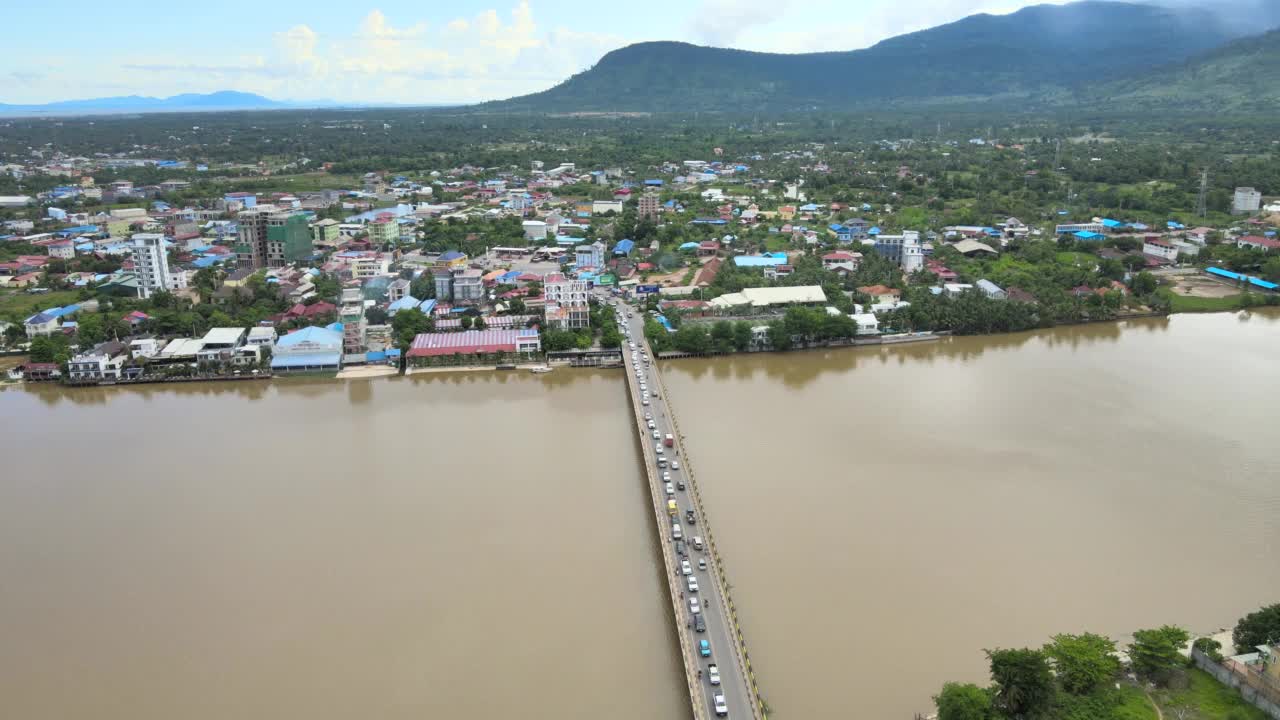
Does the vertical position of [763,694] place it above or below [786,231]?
below

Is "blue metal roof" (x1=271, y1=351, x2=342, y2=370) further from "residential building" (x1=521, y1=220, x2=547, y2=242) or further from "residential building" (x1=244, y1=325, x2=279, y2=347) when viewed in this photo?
"residential building" (x1=521, y1=220, x2=547, y2=242)

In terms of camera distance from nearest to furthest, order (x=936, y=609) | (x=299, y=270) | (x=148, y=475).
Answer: (x=936, y=609) < (x=148, y=475) < (x=299, y=270)

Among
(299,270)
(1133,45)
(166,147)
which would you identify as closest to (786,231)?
(299,270)

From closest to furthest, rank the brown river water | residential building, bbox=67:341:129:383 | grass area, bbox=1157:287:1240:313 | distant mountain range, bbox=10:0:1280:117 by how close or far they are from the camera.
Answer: the brown river water
residential building, bbox=67:341:129:383
grass area, bbox=1157:287:1240:313
distant mountain range, bbox=10:0:1280:117

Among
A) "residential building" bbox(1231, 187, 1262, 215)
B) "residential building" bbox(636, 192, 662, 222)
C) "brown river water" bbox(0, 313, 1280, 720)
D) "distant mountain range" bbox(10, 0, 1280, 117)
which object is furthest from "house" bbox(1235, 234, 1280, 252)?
"distant mountain range" bbox(10, 0, 1280, 117)

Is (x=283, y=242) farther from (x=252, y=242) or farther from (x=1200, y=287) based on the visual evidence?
(x=1200, y=287)

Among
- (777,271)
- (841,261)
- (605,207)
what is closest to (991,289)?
(841,261)

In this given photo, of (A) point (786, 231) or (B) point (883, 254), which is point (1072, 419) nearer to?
(B) point (883, 254)
